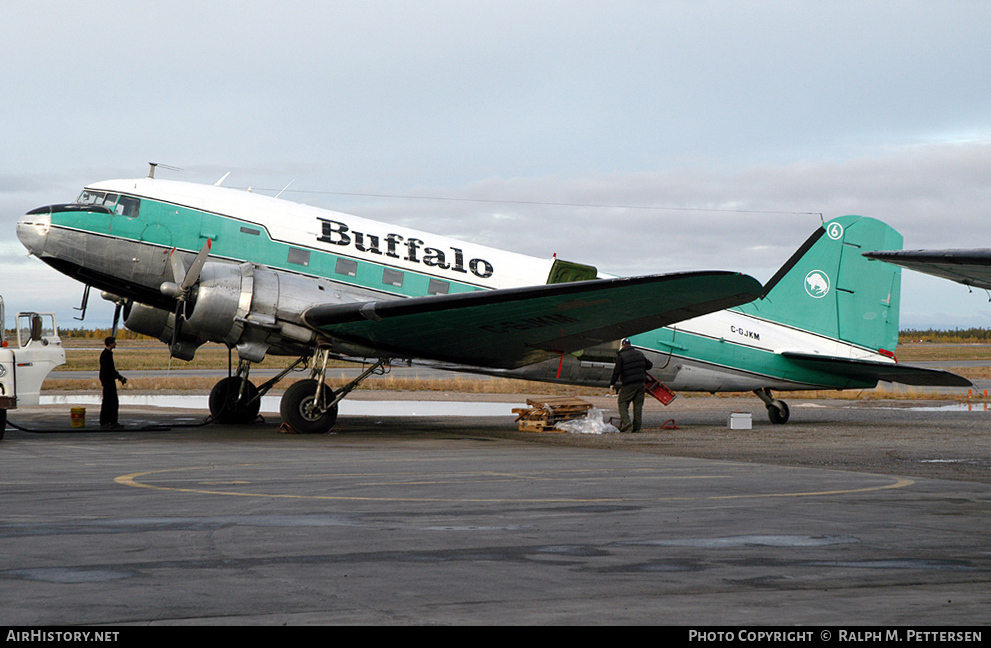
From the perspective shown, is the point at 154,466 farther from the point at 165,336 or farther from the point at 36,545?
the point at 165,336

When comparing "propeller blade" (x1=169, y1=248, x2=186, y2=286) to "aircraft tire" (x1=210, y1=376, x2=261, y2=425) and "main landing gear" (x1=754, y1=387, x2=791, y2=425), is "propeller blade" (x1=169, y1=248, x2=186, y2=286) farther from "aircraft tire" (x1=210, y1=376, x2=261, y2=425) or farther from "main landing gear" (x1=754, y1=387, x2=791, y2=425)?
"main landing gear" (x1=754, y1=387, x2=791, y2=425)

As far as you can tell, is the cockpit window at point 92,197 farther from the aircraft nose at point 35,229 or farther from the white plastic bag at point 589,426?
the white plastic bag at point 589,426

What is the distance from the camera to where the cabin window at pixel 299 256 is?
1898cm

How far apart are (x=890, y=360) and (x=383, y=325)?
13838mm

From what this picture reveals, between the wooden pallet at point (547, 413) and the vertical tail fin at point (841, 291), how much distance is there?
5.61m

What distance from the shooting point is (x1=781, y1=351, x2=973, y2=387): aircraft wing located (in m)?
20.8

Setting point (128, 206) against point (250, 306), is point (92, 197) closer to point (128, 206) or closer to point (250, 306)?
point (128, 206)

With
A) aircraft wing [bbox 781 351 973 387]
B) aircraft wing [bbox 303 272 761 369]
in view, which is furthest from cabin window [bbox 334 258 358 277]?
aircraft wing [bbox 781 351 973 387]

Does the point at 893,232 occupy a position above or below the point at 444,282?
above

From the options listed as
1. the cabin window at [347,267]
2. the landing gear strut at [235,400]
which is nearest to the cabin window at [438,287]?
the cabin window at [347,267]

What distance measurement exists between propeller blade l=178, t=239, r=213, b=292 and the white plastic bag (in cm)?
820

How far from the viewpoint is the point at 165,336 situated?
21234 mm

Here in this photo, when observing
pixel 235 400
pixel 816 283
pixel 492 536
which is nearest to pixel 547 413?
pixel 235 400
